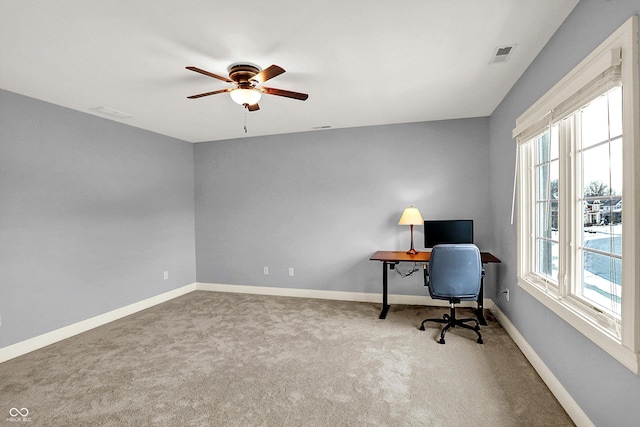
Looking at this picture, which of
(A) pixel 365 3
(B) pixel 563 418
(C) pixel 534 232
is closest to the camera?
(A) pixel 365 3

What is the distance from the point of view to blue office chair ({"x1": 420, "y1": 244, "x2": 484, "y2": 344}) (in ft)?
10.1

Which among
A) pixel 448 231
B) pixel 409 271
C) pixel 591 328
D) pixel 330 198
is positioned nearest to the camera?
pixel 591 328

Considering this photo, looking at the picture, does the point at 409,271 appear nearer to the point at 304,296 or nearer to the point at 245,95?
the point at 304,296

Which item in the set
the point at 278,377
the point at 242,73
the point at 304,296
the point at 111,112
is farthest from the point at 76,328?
the point at 242,73

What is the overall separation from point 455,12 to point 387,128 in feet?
8.43

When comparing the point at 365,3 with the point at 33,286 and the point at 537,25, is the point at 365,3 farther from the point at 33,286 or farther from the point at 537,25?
the point at 33,286

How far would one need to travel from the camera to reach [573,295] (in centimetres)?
202

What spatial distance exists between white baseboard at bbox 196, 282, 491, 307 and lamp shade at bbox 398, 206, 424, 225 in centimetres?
110

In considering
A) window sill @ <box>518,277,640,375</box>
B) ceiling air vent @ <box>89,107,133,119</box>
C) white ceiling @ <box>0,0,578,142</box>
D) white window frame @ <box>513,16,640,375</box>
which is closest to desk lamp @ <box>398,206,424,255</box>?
white ceiling @ <box>0,0,578,142</box>

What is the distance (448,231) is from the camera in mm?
3977

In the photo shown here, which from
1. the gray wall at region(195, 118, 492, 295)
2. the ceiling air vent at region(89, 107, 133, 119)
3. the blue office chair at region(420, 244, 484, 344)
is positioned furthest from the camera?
the gray wall at region(195, 118, 492, 295)

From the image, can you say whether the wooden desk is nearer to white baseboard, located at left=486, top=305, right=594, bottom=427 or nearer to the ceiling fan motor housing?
white baseboard, located at left=486, top=305, right=594, bottom=427

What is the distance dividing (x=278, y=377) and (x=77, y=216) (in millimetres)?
2957

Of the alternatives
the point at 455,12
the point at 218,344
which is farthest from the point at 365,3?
the point at 218,344
